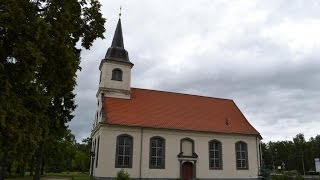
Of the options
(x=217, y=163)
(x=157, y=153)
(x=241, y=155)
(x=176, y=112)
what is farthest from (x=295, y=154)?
(x=157, y=153)

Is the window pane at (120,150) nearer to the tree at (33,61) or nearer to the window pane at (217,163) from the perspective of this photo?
the window pane at (217,163)

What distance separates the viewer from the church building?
2923cm

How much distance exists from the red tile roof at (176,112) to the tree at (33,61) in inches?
600

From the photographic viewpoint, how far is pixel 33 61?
11.9 metres

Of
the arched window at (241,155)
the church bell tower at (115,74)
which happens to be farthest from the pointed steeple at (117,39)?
the arched window at (241,155)

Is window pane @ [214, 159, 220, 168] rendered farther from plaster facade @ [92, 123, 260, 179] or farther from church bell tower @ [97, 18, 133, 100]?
church bell tower @ [97, 18, 133, 100]

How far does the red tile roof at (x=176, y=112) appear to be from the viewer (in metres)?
30.6

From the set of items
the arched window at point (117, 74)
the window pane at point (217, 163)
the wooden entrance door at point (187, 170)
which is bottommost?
the wooden entrance door at point (187, 170)

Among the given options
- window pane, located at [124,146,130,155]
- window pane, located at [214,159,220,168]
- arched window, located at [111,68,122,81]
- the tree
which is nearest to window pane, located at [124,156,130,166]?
window pane, located at [124,146,130,155]

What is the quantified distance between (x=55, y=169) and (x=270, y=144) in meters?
64.4

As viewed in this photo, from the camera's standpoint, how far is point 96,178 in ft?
93.4

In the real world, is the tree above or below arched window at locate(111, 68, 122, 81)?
below

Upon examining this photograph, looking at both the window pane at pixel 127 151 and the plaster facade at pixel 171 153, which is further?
the window pane at pixel 127 151

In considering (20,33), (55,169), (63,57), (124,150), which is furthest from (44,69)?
(55,169)
